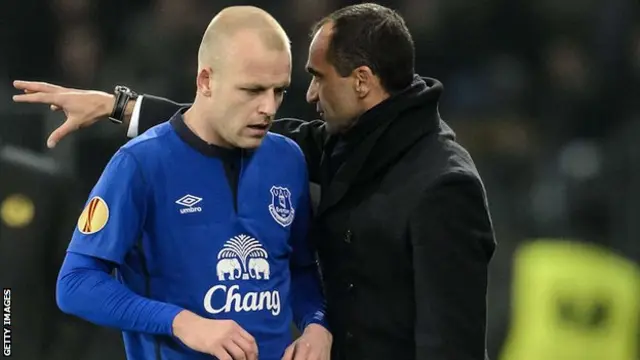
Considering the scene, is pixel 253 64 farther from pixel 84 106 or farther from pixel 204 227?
pixel 84 106

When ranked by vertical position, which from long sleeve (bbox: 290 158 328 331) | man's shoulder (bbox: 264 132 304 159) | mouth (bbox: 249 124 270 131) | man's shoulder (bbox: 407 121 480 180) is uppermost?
mouth (bbox: 249 124 270 131)

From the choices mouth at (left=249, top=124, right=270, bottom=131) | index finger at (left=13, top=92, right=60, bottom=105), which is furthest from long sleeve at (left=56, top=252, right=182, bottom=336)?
index finger at (left=13, top=92, right=60, bottom=105)

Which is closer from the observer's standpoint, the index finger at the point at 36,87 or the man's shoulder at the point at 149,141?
the man's shoulder at the point at 149,141

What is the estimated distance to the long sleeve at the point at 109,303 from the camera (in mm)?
1039

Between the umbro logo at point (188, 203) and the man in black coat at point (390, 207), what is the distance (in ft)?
0.52

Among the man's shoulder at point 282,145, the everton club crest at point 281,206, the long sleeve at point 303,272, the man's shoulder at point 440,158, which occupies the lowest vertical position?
the long sleeve at point 303,272

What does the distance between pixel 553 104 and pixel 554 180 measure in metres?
0.18

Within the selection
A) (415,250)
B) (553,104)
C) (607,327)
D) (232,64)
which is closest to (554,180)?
(553,104)

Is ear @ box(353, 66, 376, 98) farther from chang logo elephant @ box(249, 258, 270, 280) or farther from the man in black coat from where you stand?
chang logo elephant @ box(249, 258, 270, 280)

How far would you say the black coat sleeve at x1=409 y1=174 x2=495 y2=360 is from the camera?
1133 mm

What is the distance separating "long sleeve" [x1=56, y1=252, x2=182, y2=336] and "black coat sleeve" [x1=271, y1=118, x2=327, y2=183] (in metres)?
0.38

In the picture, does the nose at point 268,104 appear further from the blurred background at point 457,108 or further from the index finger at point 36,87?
the blurred background at point 457,108

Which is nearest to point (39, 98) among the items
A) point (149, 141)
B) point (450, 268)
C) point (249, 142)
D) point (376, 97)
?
point (149, 141)

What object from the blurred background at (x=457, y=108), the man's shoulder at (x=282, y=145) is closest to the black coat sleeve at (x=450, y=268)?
the man's shoulder at (x=282, y=145)
